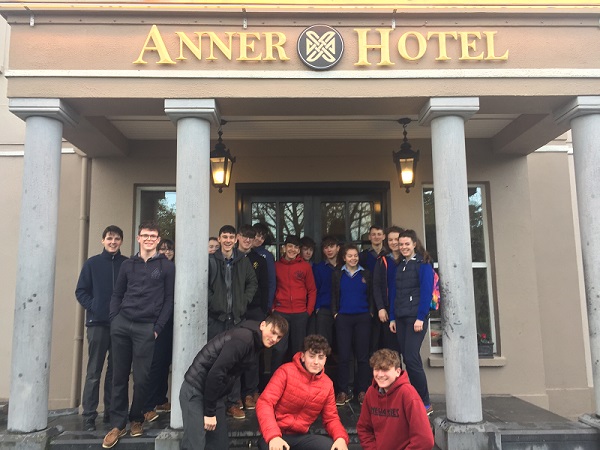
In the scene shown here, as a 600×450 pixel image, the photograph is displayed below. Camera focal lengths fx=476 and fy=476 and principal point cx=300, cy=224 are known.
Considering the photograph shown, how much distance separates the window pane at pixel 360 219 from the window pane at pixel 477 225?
59.0 inches

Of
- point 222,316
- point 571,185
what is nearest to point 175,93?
point 222,316

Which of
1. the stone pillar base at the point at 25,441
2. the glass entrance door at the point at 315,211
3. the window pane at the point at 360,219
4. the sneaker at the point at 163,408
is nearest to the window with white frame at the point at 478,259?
the glass entrance door at the point at 315,211

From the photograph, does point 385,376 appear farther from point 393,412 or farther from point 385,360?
point 393,412

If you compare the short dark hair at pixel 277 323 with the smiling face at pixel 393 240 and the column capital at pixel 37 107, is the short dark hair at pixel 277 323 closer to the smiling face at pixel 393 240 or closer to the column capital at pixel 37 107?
the smiling face at pixel 393 240

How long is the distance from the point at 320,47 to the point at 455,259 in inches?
99.2

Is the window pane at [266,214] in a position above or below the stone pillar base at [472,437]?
above

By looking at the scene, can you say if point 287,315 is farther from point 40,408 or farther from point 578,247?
point 578,247

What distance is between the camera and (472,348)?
15.1ft

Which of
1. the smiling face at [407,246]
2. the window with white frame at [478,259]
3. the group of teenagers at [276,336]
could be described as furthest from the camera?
the window with white frame at [478,259]

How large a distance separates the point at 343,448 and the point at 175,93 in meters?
3.57

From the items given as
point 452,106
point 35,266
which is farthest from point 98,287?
point 452,106

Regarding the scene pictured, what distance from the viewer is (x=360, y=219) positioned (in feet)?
22.9

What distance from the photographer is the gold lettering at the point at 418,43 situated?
482 centimetres

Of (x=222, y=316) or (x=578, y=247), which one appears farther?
(x=578, y=247)
